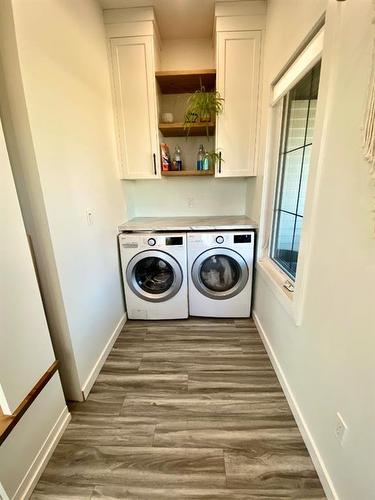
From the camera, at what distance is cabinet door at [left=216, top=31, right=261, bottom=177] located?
1886 mm

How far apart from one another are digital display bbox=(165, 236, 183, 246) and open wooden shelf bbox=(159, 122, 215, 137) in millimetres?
1051

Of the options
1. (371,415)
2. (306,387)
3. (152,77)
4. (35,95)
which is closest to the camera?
(371,415)

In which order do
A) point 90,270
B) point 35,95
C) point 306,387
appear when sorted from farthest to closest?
point 90,270 < point 306,387 < point 35,95

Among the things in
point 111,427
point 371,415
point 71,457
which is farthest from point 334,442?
point 71,457

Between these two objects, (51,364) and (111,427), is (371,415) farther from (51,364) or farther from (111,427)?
(51,364)

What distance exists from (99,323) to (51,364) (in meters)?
0.55

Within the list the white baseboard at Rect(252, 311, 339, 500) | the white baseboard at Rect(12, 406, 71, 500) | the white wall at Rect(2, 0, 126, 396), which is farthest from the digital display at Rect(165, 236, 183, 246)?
the white baseboard at Rect(12, 406, 71, 500)

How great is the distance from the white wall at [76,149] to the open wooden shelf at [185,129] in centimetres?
53

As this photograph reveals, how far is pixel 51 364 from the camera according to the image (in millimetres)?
1240

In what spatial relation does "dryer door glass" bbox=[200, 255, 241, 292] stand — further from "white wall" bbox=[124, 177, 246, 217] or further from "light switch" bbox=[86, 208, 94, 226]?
"light switch" bbox=[86, 208, 94, 226]

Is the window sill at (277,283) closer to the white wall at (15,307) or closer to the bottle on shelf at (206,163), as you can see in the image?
the bottle on shelf at (206,163)

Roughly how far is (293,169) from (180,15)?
66.0 inches

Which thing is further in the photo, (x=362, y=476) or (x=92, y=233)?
(x=92, y=233)

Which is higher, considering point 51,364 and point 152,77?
point 152,77
